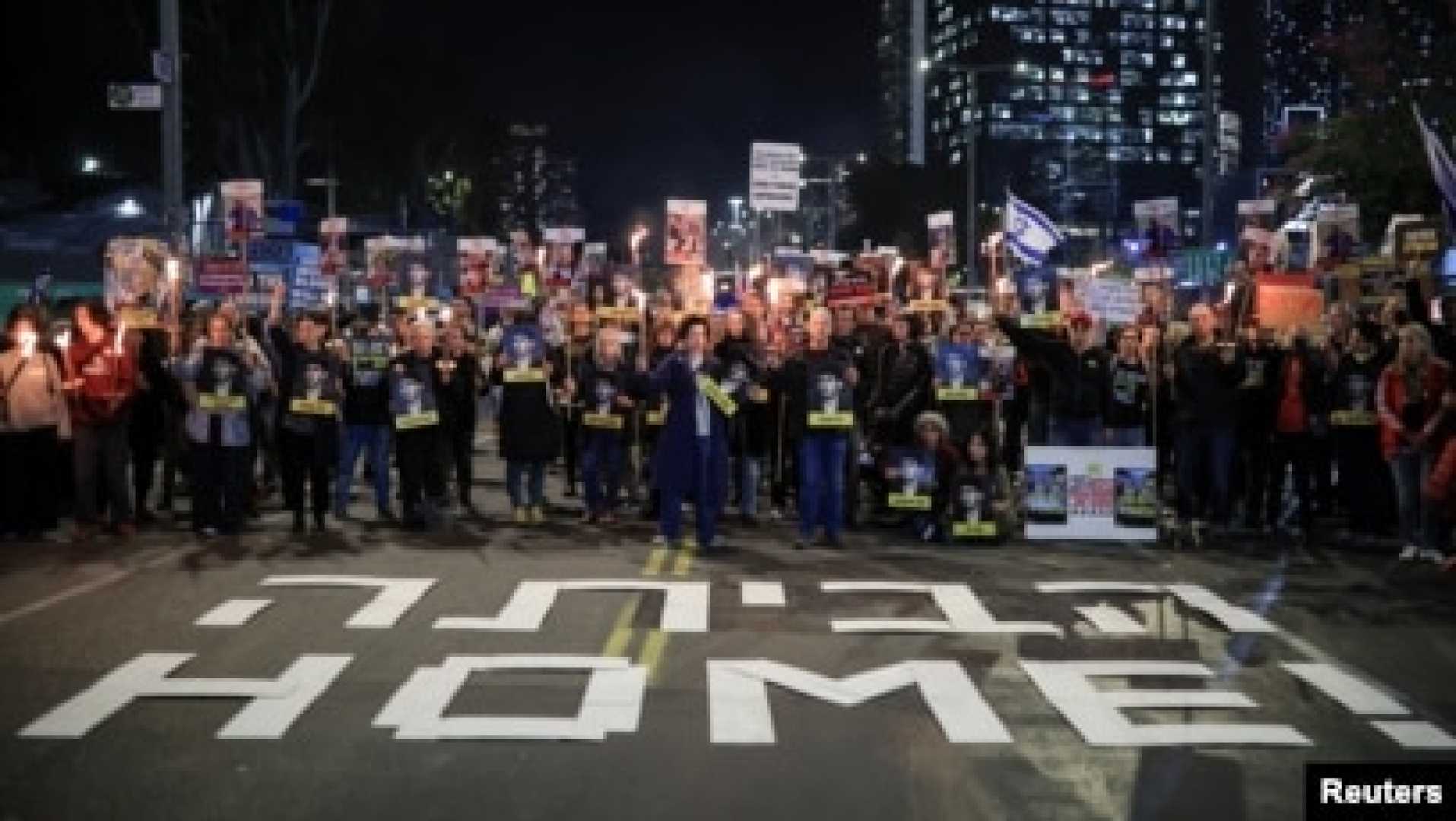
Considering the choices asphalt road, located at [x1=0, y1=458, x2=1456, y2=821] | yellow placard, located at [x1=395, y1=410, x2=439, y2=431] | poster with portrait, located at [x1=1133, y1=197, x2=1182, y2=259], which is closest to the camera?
asphalt road, located at [x1=0, y1=458, x2=1456, y2=821]

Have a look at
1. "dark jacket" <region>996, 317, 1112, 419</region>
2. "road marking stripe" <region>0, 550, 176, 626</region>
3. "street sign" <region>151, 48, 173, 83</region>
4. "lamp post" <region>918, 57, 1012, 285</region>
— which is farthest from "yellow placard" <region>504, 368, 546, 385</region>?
"lamp post" <region>918, 57, 1012, 285</region>

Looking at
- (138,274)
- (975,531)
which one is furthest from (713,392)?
(138,274)

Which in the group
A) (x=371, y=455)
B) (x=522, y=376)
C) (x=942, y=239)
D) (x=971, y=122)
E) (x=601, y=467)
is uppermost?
(x=971, y=122)

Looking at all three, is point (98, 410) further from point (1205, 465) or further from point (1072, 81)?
point (1072, 81)

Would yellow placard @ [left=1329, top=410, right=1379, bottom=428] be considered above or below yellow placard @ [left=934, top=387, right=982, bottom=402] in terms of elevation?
below

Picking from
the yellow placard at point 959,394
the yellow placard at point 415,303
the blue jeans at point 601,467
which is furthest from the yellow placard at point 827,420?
the yellow placard at point 415,303

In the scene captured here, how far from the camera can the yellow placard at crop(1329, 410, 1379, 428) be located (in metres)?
14.3

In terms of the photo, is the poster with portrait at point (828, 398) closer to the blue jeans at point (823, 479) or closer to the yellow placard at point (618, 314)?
the blue jeans at point (823, 479)

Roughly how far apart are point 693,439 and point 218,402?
160 inches

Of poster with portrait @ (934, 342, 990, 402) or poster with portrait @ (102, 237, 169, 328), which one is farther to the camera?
poster with portrait @ (102, 237, 169, 328)

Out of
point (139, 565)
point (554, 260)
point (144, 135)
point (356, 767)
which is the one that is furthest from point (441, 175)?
point (356, 767)

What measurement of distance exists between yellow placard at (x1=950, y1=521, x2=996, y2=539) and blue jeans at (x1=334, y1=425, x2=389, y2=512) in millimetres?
5234

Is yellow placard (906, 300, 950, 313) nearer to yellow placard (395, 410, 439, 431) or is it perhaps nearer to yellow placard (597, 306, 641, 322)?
yellow placard (597, 306, 641, 322)

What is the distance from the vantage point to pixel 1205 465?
1495 centimetres
